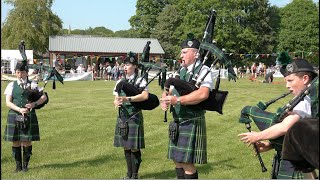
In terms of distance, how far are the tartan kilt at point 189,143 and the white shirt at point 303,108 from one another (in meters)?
1.57

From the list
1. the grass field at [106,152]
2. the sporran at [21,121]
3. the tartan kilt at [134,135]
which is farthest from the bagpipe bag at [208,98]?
the sporran at [21,121]

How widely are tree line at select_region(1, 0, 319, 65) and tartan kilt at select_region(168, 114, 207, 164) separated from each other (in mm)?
31320

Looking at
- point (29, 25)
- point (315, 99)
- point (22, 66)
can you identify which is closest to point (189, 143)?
point (315, 99)

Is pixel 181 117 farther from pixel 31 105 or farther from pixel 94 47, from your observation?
pixel 94 47

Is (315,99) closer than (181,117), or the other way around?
(315,99)

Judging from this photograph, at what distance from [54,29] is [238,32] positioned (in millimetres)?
19715

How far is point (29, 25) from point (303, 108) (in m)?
42.3

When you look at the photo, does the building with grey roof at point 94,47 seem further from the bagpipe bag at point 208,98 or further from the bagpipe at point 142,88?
the bagpipe bag at point 208,98

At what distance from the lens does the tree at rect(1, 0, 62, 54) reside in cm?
4181

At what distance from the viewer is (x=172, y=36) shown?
5153 cm

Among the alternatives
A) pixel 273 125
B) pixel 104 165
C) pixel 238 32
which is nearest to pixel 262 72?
pixel 238 32

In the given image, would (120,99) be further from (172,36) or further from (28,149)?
(172,36)

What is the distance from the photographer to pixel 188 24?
45.1 m

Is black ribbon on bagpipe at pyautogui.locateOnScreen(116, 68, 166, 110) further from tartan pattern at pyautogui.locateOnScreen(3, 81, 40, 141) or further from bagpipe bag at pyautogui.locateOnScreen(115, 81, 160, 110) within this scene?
tartan pattern at pyautogui.locateOnScreen(3, 81, 40, 141)
